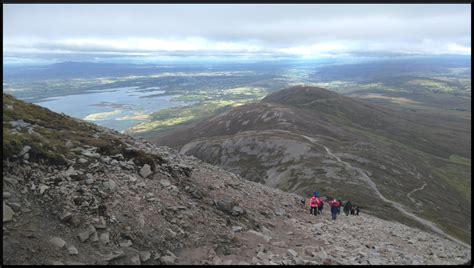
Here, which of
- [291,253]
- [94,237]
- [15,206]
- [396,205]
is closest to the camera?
[94,237]

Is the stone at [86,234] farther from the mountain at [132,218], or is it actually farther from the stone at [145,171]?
the stone at [145,171]

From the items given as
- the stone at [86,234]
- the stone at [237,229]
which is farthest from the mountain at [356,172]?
the stone at [86,234]

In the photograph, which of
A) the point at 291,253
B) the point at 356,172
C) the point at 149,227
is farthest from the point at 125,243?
the point at 356,172

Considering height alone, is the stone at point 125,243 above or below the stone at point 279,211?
above

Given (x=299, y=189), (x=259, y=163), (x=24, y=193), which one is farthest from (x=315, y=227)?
(x=259, y=163)

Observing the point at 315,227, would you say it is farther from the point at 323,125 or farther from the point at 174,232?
the point at 323,125

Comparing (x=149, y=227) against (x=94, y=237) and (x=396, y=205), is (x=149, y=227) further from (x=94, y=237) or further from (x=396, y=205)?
(x=396, y=205)
